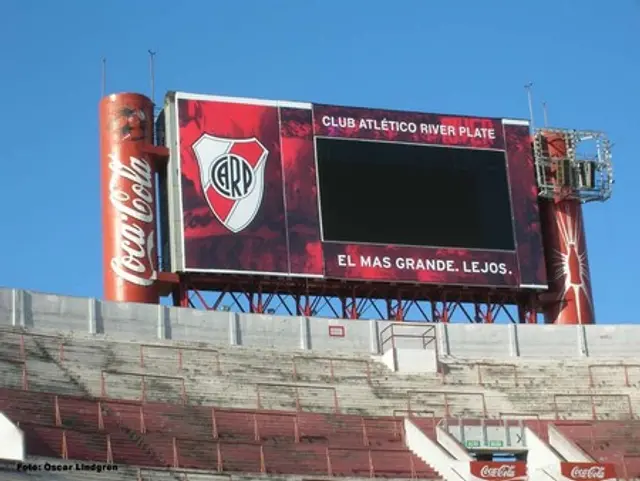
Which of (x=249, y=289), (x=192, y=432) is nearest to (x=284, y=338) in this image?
(x=249, y=289)

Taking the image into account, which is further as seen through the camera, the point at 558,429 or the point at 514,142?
the point at 514,142

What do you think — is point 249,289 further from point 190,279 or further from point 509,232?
point 509,232

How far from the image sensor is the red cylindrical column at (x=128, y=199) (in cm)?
5731

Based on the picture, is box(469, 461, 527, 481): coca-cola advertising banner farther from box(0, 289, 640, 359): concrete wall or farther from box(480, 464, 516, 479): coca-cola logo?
box(0, 289, 640, 359): concrete wall

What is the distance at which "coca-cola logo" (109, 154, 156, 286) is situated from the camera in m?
57.4

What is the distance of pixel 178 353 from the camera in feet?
178

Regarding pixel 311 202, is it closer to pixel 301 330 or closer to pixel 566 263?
pixel 301 330

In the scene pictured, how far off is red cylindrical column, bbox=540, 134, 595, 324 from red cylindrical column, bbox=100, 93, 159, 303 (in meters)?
15.4

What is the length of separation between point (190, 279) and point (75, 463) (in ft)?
50.4

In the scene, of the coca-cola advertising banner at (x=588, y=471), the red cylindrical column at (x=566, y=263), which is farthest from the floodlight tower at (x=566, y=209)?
the coca-cola advertising banner at (x=588, y=471)

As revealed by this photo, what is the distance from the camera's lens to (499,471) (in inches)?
1928

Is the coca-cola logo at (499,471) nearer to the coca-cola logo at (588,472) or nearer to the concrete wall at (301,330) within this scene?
the coca-cola logo at (588,472)

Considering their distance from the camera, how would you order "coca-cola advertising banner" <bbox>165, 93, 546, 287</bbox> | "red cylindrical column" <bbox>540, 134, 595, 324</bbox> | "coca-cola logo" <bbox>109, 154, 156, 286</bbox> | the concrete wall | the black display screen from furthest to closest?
1. "red cylindrical column" <bbox>540, 134, 595, 324</bbox>
2. the black display screen
3. "coca-cola advertising banner" <bbox>165, 93, 546, 287</bbox>
4. "coca-cola logo" <bbox>109, 154, 156, 286</bbox>
5. the concrete wall

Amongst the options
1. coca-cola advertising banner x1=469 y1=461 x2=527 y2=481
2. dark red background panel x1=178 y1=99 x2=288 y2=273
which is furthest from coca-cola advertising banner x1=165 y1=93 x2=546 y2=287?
coca-cola advertising banner x1=469 y1=461 x2=527 y2=481
